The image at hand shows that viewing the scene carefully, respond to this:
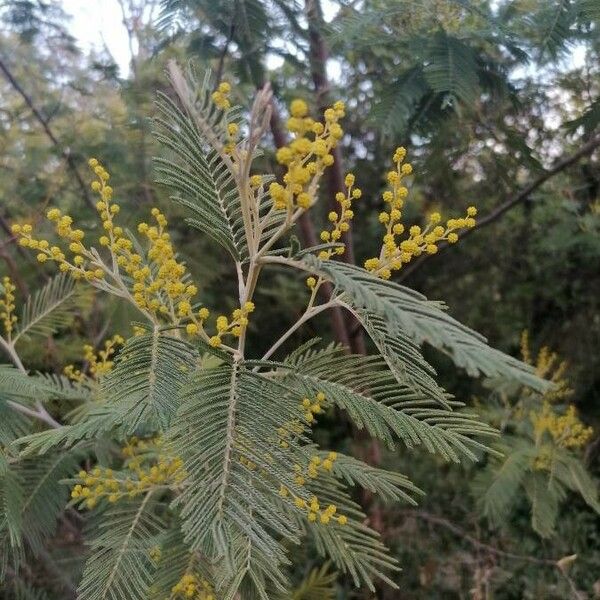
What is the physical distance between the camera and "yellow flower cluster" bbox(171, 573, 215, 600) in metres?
1.09

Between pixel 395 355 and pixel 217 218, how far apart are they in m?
0.33

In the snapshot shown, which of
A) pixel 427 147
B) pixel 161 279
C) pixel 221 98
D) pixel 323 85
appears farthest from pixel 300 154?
pixel 323 85

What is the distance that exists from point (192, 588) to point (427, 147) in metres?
1.67

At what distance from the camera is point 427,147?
2.26 meters

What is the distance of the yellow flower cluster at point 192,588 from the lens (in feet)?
3.58

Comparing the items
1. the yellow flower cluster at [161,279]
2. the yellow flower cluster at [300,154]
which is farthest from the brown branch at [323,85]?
the yellow flower cluster at [300,154]

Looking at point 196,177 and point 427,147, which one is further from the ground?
point 427,147

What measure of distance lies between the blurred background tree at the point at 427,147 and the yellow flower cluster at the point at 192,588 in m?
1.23

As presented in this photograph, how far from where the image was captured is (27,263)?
2.74 m

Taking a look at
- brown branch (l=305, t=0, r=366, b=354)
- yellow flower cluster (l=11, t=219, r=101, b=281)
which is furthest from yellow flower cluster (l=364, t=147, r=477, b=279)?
brown branch (l=305, t=0, r=366, b=354)

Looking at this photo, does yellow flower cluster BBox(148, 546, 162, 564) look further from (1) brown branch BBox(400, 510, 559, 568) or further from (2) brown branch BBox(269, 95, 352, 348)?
(1) brown branch BBox(400, 510, 559, 568)

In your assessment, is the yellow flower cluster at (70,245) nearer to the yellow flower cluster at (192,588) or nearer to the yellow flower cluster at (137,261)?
the yellow flower cluster at (137,261)

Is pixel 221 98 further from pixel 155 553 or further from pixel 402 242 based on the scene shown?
pixel 155 553

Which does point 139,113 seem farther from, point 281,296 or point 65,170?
point 281,296
